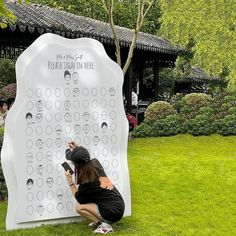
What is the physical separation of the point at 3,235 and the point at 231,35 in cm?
1193

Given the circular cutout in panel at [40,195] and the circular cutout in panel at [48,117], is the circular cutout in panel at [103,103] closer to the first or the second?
the circular cutout in panel at [48,117]

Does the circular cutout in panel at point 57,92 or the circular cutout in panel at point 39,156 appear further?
the circular cutout in panel at point 57,92

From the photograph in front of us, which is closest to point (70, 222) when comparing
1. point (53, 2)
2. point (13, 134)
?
point (13, 134)

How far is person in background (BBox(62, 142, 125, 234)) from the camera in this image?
572cm

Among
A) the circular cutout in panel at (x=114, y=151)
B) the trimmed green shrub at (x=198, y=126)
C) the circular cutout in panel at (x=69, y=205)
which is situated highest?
the circular cutout in panel at (x=114, y=151)

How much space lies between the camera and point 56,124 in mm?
6184

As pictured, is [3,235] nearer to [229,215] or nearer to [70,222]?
[70,222]

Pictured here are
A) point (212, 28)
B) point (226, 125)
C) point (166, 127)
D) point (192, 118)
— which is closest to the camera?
point (226, 125)

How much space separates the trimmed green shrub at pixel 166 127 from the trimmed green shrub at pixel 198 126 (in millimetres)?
221

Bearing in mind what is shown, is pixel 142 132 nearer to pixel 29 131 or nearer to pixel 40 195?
pixel 40 195

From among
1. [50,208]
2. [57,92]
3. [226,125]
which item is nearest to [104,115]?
[57,92]

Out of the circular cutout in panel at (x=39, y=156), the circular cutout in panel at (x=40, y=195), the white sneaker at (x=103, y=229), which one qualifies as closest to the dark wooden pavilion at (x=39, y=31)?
the circular cutout in panel at (x=39, y=156)

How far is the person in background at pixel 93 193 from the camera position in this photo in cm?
572

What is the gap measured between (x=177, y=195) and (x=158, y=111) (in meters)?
7.98
